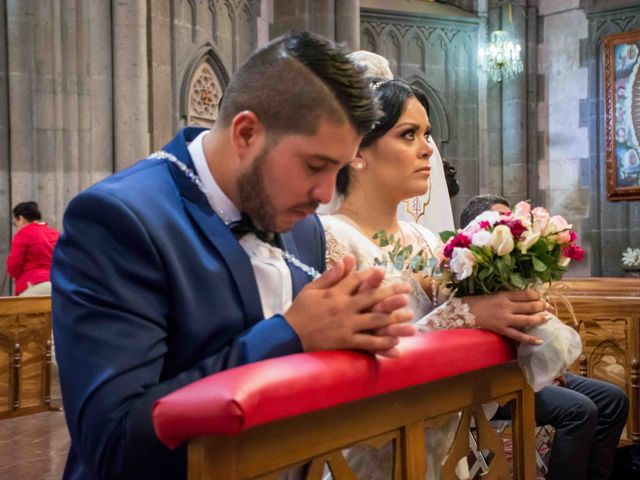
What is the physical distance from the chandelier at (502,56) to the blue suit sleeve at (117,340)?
12.7 metres

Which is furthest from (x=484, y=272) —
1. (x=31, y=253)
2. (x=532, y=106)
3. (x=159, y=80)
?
(x=532, y=106)

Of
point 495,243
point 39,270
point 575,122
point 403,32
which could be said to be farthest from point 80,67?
point 575,122

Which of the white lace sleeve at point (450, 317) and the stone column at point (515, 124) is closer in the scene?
the white lace sleeve at point (450, 317)

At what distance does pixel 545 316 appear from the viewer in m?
2.20

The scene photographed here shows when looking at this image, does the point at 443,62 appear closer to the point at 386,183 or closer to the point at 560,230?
the point at 386,183

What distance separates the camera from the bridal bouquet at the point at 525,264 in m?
2.15

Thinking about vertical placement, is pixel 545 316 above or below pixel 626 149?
below

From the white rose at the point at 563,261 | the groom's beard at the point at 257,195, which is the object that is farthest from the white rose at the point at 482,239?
the groom's beard at the point at 257,195

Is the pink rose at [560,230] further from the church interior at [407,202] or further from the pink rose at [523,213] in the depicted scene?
the church interior at [407,202]

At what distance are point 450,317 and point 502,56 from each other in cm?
1194

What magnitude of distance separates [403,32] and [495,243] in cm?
1212

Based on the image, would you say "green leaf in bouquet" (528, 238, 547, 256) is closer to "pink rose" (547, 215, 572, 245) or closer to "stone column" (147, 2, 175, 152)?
"pink rose" (547, 215, 572, 245)

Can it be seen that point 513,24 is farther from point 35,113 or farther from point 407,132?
point 407,132

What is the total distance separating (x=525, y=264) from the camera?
87.5 inches
